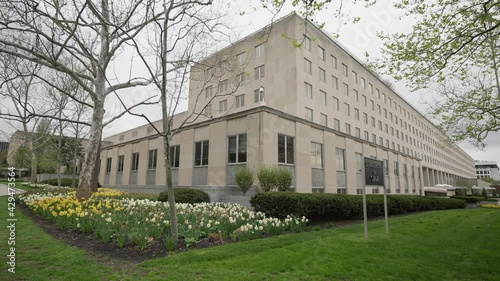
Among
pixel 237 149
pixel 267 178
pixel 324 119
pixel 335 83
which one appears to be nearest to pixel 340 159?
pixel 324 119

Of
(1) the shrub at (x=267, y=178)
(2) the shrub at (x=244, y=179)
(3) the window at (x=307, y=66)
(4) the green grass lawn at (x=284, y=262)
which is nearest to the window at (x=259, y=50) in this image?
(3) the window at (x=307, y=66)

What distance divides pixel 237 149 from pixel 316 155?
6.20 m

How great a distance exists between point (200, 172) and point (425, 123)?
219 ft

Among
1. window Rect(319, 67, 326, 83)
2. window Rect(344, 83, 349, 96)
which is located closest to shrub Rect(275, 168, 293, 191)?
window Rect(319, 67, 326, 83)

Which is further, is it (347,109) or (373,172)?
(347,109)

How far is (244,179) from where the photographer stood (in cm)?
1504

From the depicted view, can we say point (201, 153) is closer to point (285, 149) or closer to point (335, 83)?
point (285, 149)

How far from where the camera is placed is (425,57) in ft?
30.2

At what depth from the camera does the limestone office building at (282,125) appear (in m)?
16.3

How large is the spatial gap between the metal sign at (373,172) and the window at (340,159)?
13.1 m

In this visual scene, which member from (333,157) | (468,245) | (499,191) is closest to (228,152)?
(333,157)

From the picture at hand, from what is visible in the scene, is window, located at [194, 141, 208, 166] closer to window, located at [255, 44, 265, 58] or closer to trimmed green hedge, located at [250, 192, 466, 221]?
trimmed green hedge, located at [250, 192, 466, 221]

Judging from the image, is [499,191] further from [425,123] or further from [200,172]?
[200,172]

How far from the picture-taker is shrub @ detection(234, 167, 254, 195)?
15.0 metres
